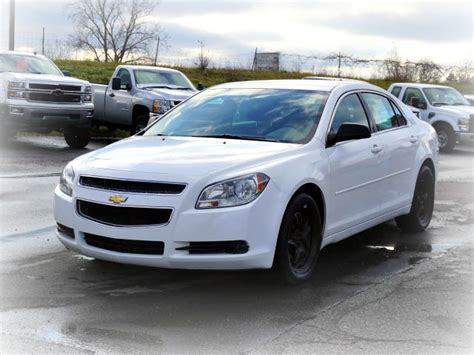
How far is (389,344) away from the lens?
4.54m

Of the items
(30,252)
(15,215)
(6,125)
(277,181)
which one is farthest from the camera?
(6,125)

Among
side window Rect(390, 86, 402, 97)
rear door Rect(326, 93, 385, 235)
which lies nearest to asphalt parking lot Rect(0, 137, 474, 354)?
rear door Rect(326, 93, 385, 235)

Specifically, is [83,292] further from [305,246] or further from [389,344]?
[389,344]

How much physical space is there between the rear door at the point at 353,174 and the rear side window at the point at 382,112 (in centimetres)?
20

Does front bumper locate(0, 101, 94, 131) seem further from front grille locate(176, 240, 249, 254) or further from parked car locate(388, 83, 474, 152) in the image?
front grille locate(176, 240, 249, 254)

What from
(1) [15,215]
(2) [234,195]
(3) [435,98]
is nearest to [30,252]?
(1) [15,215]

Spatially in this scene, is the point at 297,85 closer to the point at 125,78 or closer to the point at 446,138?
the point at 125,78

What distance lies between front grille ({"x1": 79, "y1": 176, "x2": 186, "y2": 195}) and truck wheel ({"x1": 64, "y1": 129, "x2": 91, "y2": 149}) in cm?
1089

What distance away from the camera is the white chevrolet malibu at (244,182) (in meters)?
5.23

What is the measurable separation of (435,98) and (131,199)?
→ 55.9 feet

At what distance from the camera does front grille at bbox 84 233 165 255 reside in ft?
17.3

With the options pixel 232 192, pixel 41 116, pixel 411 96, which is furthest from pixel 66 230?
pixel 411 96

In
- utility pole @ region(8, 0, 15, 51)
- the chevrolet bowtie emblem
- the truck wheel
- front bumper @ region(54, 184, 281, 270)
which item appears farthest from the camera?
utility pole @ region(8, 0, 15, 51)

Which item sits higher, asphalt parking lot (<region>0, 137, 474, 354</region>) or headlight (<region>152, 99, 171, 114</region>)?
headlight (<region>152, 99, 171, 114</region>)
